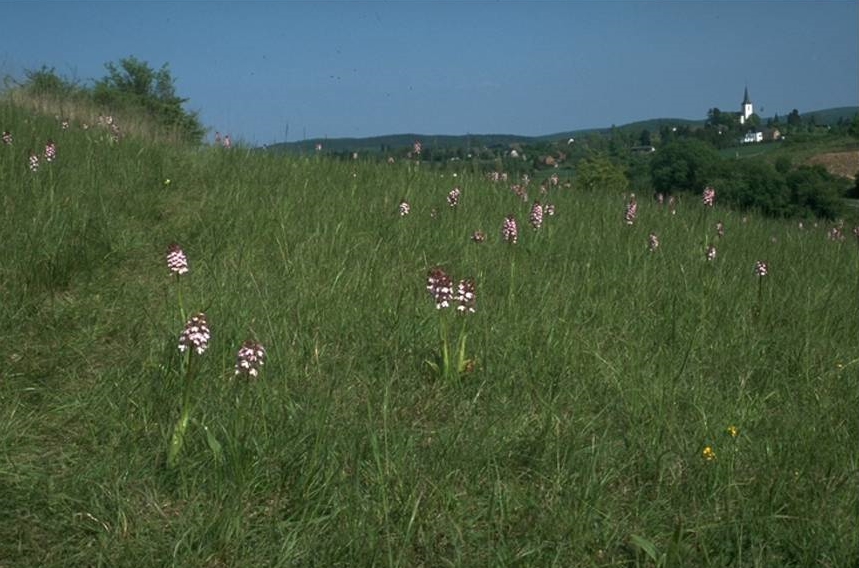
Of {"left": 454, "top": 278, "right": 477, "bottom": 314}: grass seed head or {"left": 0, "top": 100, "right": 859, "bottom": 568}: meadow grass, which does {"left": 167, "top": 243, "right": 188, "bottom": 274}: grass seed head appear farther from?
{"left": 454, "top": 278, "right": 477, "bottom": 314}: grass seed head

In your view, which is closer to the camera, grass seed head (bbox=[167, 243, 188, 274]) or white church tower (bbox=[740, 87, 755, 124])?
grass seed head (bbox=[167, 243, 188, 274])

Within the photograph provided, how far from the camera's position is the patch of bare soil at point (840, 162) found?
13398 mm

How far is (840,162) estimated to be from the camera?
14109mm

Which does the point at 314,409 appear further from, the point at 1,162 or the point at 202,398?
the point at 1,162

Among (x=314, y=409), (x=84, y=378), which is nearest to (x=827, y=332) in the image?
(x=314, y=409)

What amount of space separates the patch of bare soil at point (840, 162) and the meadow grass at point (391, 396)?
26.1ft

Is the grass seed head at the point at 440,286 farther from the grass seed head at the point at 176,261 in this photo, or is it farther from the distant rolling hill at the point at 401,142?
the distant rolling hill at the point at 401,142

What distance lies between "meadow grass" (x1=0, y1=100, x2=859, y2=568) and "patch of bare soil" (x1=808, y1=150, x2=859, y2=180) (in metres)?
7.94

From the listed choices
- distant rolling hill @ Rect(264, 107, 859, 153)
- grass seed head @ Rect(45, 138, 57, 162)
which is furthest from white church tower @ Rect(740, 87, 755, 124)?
grass seed head @ Rect(45, 138, 57, 162)

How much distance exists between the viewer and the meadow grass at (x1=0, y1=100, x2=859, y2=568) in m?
2.84

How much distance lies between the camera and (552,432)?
11.3 feet

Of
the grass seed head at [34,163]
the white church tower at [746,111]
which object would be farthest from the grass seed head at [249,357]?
the white church tower at [746,111]

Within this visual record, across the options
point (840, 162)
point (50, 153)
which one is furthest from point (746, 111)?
point (50, 153)

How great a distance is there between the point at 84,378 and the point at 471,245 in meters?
2.75
